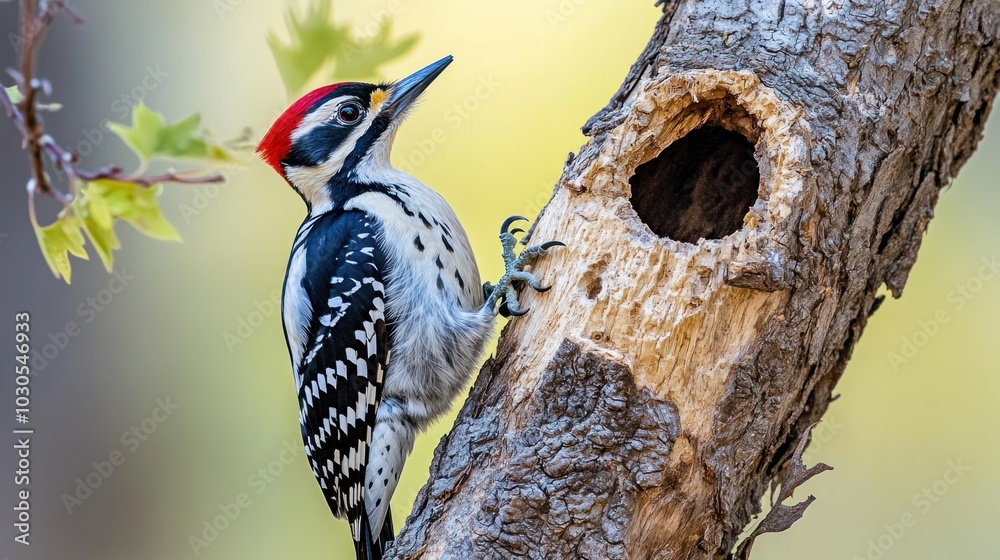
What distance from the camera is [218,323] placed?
190 inches

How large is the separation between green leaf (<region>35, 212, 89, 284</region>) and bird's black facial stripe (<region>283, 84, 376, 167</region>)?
1756 millimetres

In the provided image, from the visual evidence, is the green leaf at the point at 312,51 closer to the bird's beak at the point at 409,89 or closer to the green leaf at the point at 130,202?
the green leaf at the point at 130,202

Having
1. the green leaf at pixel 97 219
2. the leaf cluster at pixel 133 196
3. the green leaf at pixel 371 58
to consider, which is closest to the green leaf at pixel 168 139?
the leaf cluster at pixel 133 196

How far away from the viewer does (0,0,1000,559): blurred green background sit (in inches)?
165

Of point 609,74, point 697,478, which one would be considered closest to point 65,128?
point 609,74

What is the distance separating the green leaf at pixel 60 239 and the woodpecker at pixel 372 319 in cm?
147

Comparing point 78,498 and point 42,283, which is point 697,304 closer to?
point 42,283

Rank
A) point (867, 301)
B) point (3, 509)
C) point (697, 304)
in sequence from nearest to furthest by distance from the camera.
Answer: point (697, 304)
point (867, 301)
point (3, 509)

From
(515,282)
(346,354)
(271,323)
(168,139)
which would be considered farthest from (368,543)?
(271,323)

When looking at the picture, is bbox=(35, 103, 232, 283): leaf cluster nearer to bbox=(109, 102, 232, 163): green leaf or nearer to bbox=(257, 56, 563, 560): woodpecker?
bbox=(109, 102, 232, 163): green leaf

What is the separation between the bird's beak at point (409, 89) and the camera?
2.84m

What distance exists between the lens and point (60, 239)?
1085mm

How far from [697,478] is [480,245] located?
2.44 metres

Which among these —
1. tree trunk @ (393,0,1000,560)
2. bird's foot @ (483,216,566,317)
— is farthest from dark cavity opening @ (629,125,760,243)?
bird's foot @ (483,216,566,317)
